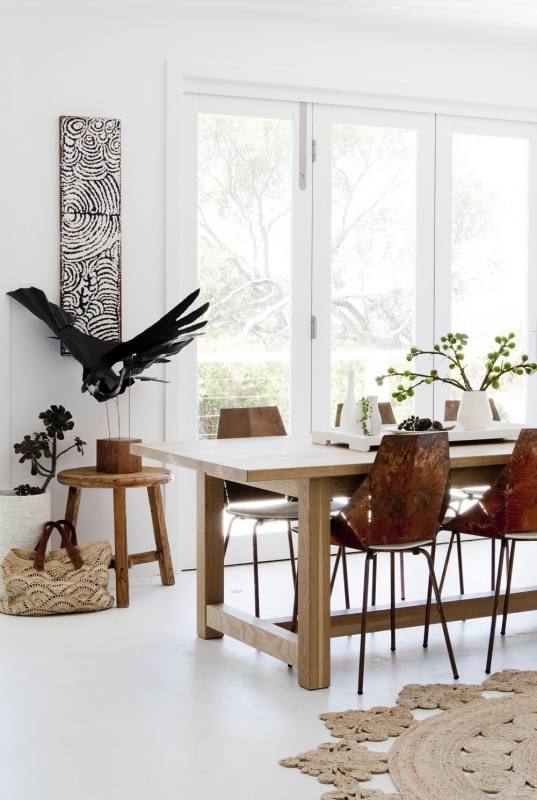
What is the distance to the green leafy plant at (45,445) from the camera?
5012mm

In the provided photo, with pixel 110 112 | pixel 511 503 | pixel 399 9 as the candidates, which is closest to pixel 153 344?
pixel 110 112

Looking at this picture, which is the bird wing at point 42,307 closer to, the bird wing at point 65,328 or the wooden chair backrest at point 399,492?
the bird wing at point 65,328

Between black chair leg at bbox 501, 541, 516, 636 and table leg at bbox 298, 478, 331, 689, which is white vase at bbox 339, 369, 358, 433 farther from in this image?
black chair leg at bbox 501, 541, 516, 636

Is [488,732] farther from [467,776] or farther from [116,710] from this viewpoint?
[116,710]

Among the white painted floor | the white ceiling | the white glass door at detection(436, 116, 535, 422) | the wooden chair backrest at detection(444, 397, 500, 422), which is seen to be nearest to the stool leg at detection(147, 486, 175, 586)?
the white painted floor

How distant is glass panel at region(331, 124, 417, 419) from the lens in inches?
238

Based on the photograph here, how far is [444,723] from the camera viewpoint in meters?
3.28

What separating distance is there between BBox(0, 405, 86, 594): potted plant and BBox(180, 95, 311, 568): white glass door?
77cm

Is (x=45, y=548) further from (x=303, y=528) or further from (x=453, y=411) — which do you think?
(x=453, y=411)

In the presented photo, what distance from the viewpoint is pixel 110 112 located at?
538cm

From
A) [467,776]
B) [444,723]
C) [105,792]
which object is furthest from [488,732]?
[105,792]

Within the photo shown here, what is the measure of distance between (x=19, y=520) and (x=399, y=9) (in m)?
3.30

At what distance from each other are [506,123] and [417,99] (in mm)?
672

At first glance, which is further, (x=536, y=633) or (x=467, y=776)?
(x=536, y=633)
